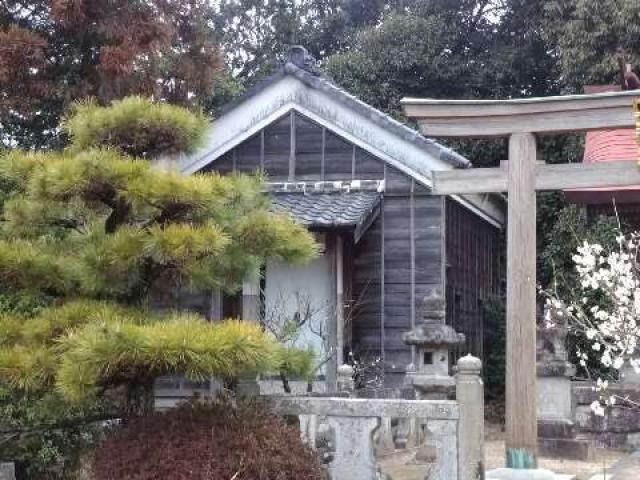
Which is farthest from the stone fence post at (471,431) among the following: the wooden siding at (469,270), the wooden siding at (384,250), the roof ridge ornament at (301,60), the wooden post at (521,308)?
the roof ridge ornament at (301,60)

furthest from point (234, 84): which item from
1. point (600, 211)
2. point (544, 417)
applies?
point (544, 417)

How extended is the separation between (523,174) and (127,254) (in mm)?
3896

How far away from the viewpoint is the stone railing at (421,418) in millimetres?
5031

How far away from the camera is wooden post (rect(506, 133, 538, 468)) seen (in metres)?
7.03

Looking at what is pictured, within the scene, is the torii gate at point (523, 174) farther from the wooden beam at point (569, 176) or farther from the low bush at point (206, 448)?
the low bush at point (206, 448)

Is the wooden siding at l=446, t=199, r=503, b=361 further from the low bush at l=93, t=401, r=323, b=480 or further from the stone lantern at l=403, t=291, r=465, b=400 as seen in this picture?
the low bush at l=93, t=401, r=323, b=480

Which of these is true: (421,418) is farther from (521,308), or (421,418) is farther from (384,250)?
(384,250)

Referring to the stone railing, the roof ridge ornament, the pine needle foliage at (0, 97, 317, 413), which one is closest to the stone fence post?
the stone railing

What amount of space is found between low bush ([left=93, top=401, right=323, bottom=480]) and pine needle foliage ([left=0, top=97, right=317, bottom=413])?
308 mm

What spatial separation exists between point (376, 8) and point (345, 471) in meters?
21.4

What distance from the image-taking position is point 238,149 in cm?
1281

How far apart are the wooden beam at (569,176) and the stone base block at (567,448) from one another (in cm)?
385

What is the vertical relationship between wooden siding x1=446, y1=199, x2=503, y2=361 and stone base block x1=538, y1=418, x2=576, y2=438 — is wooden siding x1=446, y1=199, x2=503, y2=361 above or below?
above

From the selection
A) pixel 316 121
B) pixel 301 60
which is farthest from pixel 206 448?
pixel 301 60
